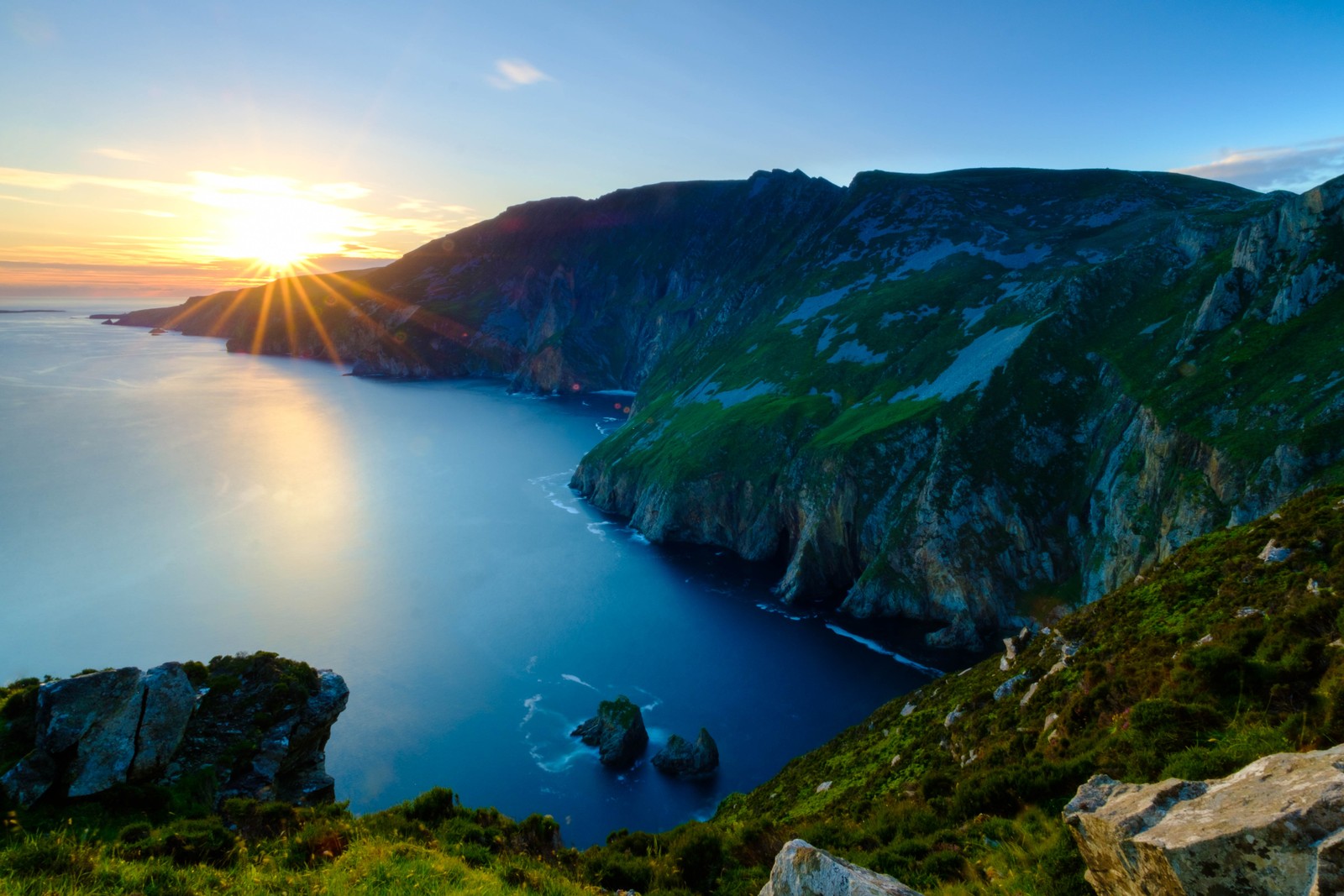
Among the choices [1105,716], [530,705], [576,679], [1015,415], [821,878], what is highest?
[1015,415]

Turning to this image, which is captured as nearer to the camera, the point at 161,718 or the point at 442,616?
the point at 161,718

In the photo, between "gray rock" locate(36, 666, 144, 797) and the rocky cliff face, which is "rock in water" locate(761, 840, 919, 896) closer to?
"gray rock" locate(36, 666, 144, 797)

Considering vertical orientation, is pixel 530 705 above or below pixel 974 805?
below

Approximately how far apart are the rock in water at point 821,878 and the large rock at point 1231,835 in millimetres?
3062

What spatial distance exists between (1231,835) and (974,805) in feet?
39.1

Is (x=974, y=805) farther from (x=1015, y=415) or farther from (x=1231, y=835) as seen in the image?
(x=1015, y=415)

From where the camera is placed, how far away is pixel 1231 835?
6992 millimetres

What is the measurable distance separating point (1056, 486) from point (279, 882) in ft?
258

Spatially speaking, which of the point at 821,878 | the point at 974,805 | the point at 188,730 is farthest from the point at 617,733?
the point at 821,878

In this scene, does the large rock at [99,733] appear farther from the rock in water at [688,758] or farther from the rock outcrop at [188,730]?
the rock in water at [688,758]

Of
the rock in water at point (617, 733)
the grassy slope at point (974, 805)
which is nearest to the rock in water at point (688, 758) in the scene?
the rock in water at point (617, 733)

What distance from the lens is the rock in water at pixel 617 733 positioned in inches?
2087

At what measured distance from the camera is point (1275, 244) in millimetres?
62188

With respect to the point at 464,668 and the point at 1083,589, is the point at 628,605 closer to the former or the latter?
the point at 464,668
